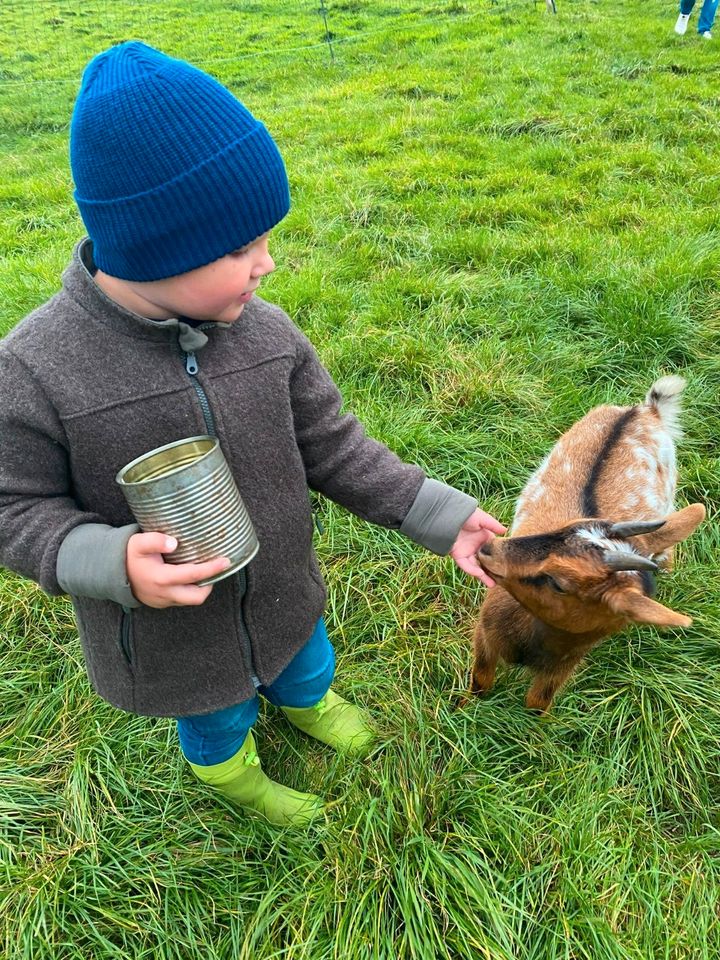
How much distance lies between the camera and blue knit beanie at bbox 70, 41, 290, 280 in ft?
3.87

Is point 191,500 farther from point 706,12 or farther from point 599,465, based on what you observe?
point 706,12

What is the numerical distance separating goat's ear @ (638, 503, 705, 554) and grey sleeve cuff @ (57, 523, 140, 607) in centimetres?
158

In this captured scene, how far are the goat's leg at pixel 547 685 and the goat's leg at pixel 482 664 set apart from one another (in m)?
0.15

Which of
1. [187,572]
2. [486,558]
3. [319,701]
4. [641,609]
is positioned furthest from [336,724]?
[187,572]

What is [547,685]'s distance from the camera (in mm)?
2350

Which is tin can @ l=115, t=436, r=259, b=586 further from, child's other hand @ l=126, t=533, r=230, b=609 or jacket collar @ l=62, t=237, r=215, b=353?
jacket collar @ l=62, t=237, r=215, b=353

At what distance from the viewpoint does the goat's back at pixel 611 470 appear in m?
2.70

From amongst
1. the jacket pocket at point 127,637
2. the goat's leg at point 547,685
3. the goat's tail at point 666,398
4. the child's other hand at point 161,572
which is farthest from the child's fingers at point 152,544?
the goat's tail at point 666,398

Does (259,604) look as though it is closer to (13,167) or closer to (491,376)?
(491,376)

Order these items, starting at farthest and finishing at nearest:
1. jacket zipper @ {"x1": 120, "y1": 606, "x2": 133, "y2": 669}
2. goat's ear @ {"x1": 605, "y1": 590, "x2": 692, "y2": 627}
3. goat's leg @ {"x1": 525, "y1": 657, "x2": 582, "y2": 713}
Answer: goat's leg @ {"x1": 525, "y1": 657, "x2": 582, "y2": 713} < goat's ear @ {"x1": 605, "y1": 590, "x2": 692, "y2": 627} < jacket zipper @ {"x1": 120, "y1": 606, "x2": 133, "y2": 669}

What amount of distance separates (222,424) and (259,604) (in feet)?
1.60

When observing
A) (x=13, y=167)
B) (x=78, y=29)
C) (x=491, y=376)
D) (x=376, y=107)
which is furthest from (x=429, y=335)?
(x=78, y=29)

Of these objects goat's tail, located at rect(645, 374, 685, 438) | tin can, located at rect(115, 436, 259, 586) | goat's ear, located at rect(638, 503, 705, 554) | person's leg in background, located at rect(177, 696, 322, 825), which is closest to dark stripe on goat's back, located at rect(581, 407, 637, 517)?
goat's tail, located at rect(645, 374, 685, 438)

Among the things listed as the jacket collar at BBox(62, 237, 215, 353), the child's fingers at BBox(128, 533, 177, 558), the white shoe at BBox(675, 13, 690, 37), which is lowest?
the child's fingers at BBox(128, 533, 177, 558)
